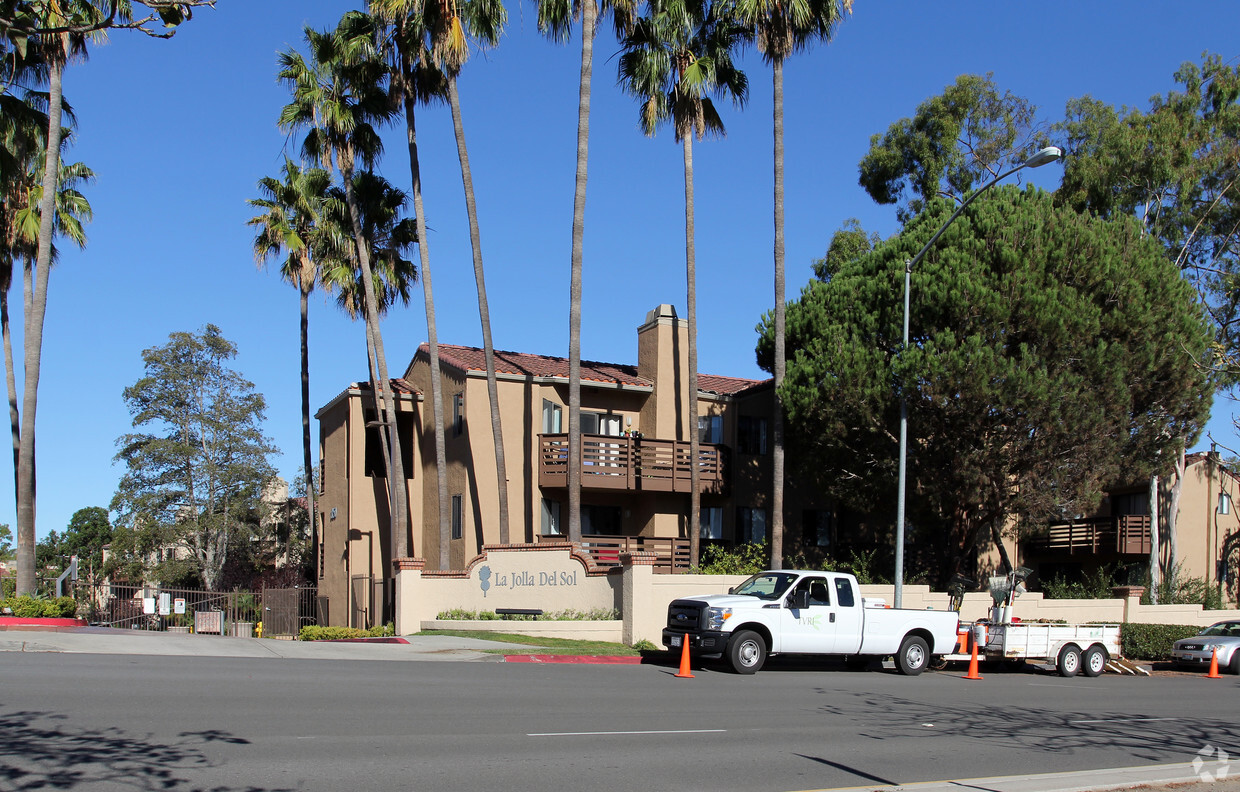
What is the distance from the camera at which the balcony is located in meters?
31.4

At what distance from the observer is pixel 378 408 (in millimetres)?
34281

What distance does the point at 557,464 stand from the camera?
31.8 meters

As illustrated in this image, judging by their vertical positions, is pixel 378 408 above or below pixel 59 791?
above

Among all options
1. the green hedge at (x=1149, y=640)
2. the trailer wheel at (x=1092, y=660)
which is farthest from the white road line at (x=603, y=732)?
the green hedge at (x=1149, y=640)

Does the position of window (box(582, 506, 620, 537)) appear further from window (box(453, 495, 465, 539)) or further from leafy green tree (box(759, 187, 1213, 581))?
leafy green tree (box(759, 187, 1213, 581))

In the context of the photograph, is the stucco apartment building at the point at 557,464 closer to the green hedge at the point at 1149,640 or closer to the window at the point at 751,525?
the window at the point at 751,525

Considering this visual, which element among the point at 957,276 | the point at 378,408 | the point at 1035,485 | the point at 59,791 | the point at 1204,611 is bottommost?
the point at 1204,611

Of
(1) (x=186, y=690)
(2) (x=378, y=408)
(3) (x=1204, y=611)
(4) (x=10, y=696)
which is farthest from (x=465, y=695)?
(3) (x=1204, y=611)

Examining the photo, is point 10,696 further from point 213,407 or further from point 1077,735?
point 213,407

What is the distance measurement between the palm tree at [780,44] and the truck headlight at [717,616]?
8.79 m

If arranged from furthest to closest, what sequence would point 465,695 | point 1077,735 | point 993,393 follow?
1. point 993,393
2. point 465,695
3. point 1077,735

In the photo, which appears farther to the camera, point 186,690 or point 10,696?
point 186,690

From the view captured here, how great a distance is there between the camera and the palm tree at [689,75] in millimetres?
29391

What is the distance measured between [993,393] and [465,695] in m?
16.9
